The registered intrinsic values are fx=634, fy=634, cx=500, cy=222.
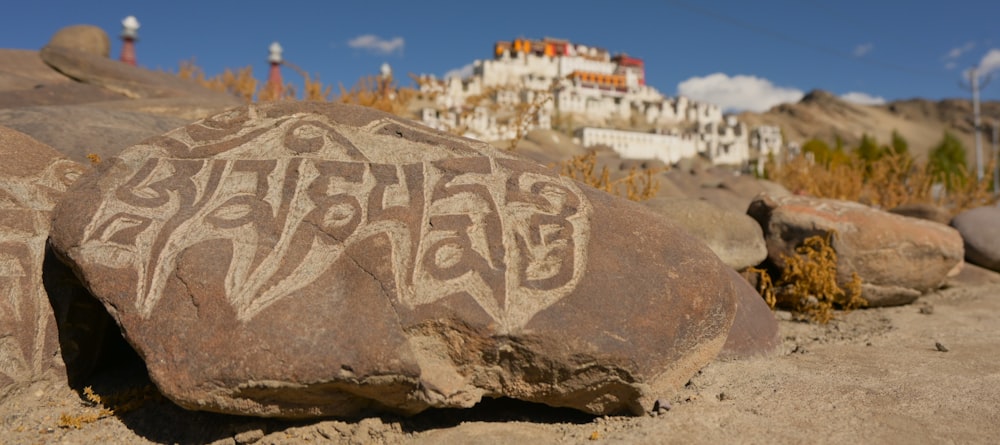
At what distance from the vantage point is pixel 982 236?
19.8 feet

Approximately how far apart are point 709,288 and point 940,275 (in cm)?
351

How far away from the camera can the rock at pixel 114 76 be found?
712cm

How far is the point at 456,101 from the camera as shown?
Result: 135ft

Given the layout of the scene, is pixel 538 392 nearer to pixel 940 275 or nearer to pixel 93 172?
pixel 93 172

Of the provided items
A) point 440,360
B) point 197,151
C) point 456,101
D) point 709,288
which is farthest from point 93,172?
point 456,101

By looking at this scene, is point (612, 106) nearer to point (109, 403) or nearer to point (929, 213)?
point (929, 213)

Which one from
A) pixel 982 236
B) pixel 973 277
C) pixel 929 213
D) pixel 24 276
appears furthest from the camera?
pixel 929 213

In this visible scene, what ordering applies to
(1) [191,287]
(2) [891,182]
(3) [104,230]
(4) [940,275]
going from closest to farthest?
1. (1) [191,287]
2. (3) [104,230]
3. (4) [940,275]
4. (2) [891,182]

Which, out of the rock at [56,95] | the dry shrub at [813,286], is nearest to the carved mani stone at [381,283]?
the dry shrub at [813,286]

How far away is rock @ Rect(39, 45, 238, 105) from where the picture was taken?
280 inches

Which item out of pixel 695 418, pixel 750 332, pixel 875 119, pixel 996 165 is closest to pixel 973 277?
pixel 750 332

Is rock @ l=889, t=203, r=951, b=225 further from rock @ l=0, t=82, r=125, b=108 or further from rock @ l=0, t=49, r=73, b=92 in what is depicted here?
rock @ l=0, t=49, r=73, b=92

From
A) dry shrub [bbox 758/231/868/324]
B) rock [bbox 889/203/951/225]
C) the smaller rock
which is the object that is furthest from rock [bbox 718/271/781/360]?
rock [bbox 889/203/951/225]

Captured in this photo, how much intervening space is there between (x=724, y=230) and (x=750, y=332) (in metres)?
1.39
